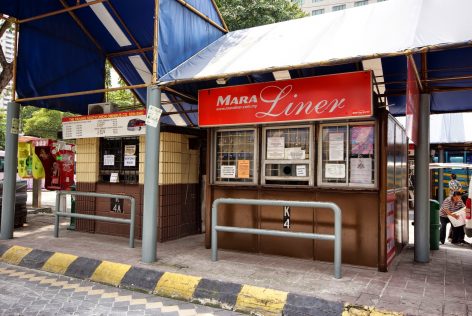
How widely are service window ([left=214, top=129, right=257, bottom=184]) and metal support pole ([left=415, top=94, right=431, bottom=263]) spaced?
2.60m

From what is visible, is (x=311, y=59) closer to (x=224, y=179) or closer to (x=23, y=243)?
(x=224, y=179)

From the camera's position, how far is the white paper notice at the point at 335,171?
562 centimetres

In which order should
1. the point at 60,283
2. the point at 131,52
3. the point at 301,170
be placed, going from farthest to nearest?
the point at 131,52 → the point at 301,170 → the point at 60,283

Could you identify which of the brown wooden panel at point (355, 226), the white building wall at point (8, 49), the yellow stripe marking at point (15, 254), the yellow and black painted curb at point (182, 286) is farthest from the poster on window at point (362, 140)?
the white building wall at point (8, 49)

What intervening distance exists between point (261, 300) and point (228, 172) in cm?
265

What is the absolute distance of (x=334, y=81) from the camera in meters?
5.15

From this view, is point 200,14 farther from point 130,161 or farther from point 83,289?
point 83,289

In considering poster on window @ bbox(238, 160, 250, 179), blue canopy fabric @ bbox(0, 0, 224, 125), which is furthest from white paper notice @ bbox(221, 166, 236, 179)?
blue canopy fabric @ bbox(0, 0, 224, 125)

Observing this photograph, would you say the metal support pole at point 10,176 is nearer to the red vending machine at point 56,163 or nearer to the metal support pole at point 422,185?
the red vending machine at point 56,163

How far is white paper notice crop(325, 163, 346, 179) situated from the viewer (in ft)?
18.4

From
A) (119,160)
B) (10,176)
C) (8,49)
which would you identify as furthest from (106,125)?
(8,49)

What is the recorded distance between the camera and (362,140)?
18.1 feet

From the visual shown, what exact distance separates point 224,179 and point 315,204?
210 cm

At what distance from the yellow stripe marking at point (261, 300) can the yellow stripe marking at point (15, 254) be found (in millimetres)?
4018
